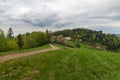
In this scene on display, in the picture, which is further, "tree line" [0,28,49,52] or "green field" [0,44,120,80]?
"tree line" [0,28,49,52]

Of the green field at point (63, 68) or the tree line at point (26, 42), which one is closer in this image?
the green field at point (63, 68)

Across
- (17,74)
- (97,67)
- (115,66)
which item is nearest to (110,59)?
(115,66)

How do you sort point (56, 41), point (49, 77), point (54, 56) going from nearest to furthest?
1. point (49, 77)
2. point (54, 56)
3. point (56, 41)

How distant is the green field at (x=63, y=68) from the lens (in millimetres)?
24688

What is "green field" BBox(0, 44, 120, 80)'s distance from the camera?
81.0ft

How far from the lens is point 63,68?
2723cm

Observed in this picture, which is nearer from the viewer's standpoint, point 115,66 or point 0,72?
point 0,72

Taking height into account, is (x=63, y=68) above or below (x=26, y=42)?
above

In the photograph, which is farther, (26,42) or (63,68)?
(26,42)

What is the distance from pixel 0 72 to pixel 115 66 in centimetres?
1513

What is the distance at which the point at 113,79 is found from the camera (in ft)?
81.8

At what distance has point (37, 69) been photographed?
26.8 m

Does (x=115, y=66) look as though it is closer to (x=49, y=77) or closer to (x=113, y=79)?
(x=113, y=79)

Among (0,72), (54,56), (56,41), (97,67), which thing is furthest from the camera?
(56,41)
